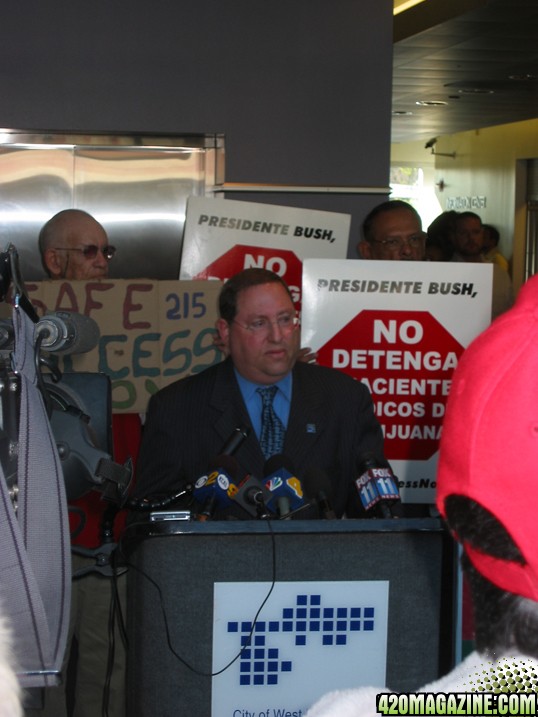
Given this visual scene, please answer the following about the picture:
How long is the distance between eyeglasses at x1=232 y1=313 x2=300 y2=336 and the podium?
1516 millimetres

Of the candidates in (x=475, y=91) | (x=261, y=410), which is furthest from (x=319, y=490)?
(x=475, y=91)

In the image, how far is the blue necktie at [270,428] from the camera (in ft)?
12.7

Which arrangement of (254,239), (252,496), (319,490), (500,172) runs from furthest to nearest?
(500,172)
(254,239)
(319,490)
(252,496)

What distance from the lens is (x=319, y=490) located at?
2.91m

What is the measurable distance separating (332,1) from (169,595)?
557 centimetres

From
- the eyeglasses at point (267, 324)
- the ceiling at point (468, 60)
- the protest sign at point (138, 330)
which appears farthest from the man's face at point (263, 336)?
the ceiling at point (468, 60)

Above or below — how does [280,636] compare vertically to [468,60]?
below

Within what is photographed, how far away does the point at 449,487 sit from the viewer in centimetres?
100

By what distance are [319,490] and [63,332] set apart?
808mm

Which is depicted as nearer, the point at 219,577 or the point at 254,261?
the point at 219,577

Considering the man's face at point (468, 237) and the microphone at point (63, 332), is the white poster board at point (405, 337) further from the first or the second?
the man's face at point (468, 237)

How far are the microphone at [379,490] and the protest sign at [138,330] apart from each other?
184 centimetres

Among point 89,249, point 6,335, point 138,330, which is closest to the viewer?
point 6,335

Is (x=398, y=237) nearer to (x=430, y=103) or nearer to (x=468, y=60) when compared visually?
Result: (x=468, y=60)
